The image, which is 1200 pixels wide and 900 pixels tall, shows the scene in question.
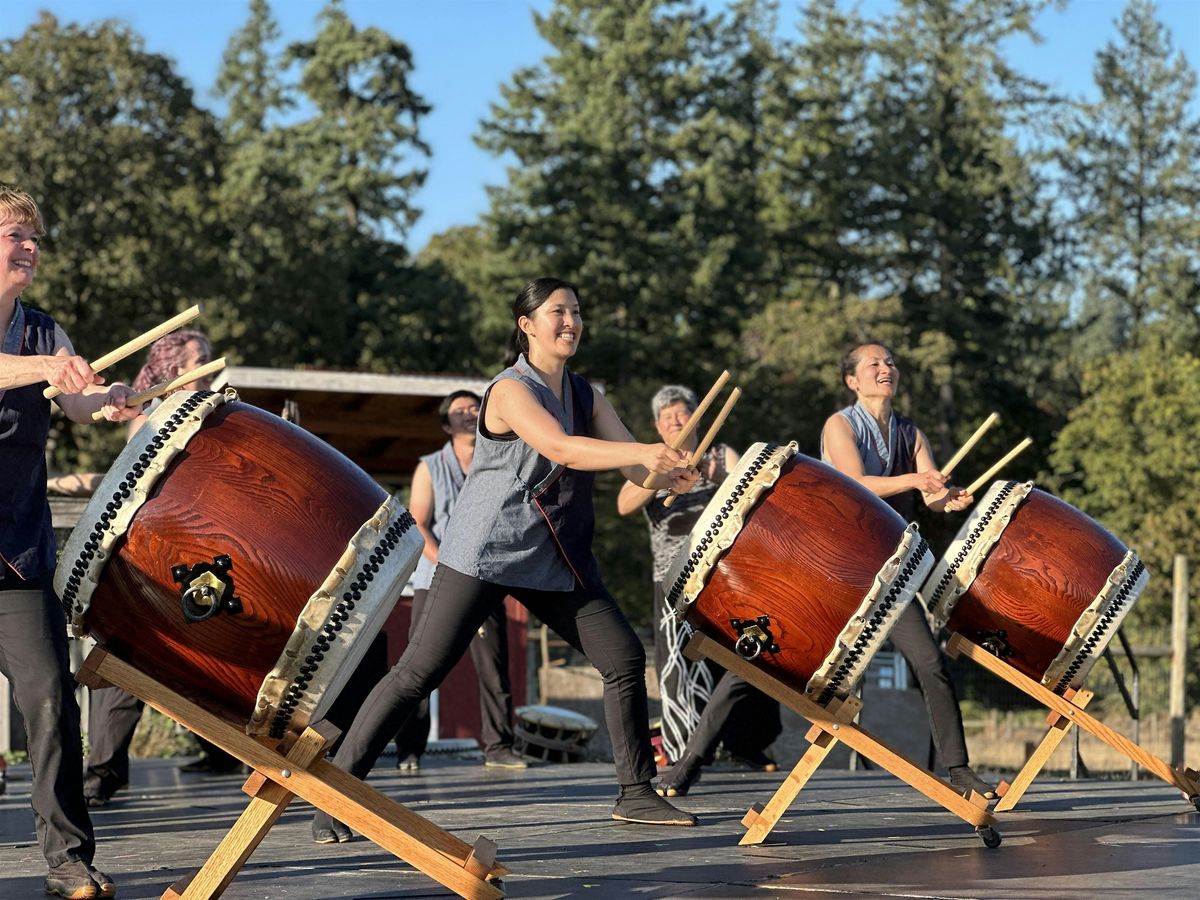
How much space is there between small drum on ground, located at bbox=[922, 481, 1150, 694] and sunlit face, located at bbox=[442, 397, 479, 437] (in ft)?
8.43

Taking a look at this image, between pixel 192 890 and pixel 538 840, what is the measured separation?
4.92 ft

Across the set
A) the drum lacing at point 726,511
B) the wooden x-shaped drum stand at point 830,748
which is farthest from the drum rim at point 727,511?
the wooden x-shaped drum stand at point 830,748

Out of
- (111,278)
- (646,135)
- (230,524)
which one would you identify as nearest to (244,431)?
(230,524)

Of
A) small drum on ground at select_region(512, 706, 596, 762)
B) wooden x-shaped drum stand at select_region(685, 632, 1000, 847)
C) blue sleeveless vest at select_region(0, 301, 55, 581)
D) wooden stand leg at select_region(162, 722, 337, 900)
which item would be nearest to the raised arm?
wooden x-shaped drum stand at select_region(685, 632, 1000, 847)

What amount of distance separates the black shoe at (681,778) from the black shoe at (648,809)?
1.03 metres

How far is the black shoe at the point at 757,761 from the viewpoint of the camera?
7848mm

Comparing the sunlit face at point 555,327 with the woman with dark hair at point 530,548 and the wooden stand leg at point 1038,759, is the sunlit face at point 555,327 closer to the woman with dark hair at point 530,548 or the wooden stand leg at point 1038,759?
the woman with dark hair at point 530,548

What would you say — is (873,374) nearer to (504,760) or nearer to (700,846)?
(700,846)

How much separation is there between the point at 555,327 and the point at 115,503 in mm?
1642

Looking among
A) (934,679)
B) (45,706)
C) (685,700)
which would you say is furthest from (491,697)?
(45,706)

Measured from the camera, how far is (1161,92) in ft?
122

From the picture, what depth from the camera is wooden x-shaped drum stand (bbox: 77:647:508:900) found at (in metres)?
3.78

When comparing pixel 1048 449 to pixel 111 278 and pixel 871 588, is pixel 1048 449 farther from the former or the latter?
pixel 871 588

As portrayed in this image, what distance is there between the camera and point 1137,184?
3691 cm
